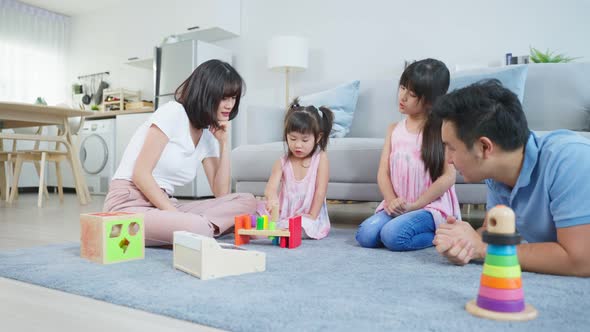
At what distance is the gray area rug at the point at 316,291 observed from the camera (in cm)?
75

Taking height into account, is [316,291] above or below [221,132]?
below

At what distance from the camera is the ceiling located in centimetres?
548

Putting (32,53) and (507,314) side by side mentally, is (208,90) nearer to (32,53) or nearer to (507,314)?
(507,314)

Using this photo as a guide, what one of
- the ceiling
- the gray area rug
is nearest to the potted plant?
the gray area rug

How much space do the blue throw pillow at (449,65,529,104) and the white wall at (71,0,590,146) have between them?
1.16 m

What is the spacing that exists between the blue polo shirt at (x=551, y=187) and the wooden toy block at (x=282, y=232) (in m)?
0.66

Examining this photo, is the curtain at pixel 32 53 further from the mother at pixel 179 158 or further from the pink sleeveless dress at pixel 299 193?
the pink sleeveless dress at pixel 299 193

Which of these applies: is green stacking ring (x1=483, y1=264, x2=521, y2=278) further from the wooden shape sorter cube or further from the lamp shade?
the lamp shade

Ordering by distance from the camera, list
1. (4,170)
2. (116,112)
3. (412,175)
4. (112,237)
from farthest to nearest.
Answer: (116,112) → (4,170) → (412,175) → (112,237)

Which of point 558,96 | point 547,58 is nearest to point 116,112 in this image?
point 547,58

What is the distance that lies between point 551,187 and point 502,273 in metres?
0.34

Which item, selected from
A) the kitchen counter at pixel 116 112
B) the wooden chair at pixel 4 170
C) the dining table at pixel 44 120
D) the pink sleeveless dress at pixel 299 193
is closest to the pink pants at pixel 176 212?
the pink sleeveless dress at pixel 299 193

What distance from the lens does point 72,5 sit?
221 inches

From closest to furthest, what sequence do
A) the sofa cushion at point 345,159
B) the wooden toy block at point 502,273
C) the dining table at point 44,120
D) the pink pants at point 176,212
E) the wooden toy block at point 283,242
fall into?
the wooden toy block at point 502,273 < the pink pants at point 176,212 < the wooden toy block at point 283,242 < the sofa cushion at point 345,159 < the dining table at point 44,120
